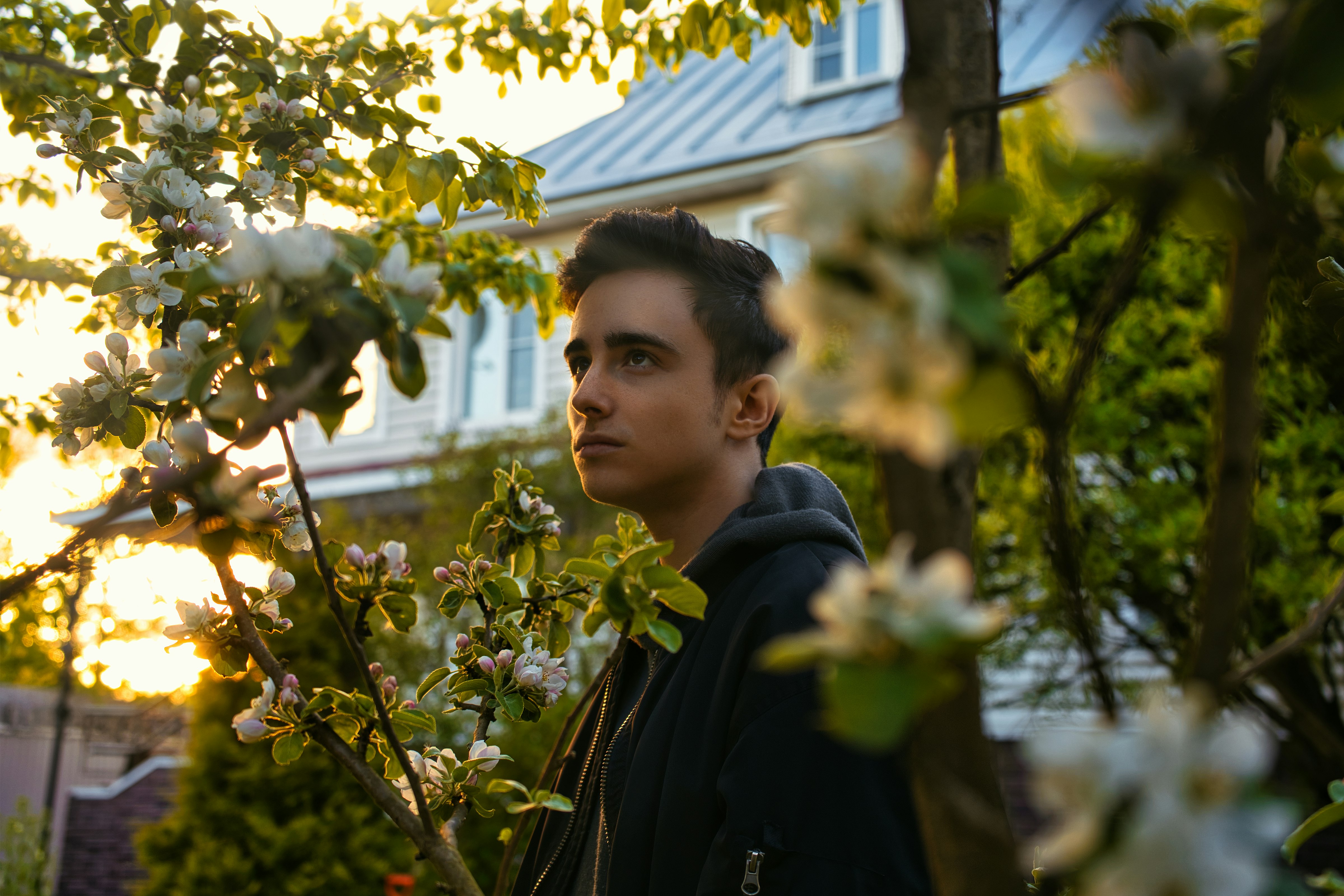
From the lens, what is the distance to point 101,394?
1.27m

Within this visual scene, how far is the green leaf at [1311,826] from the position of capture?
33.3 inches

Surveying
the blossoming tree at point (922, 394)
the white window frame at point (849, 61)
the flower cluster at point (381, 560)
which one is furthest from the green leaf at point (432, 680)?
the white window frame at point (849, 61)

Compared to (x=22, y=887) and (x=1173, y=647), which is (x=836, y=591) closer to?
(x=1173, y=647)

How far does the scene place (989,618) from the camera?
0.43m

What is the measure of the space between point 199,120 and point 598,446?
2.75ft

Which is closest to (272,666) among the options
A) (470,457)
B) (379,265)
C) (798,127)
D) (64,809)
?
(379,265)

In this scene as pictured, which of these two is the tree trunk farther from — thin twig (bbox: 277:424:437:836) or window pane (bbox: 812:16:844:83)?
window pane (bbox: 812:16:844:83)

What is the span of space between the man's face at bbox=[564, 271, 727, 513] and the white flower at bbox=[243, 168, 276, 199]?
1.94 ft

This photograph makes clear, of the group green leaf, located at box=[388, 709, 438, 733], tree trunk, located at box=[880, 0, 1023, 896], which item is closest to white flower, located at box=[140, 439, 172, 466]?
green leaf, located at box=[388, 709, 438, 733]

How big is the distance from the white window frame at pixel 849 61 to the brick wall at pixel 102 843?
29.0 ft

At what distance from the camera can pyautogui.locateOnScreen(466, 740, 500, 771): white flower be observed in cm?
141

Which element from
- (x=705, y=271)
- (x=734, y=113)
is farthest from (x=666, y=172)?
(x=705, y=271)

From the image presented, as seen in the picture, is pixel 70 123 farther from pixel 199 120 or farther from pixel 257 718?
pixel 257 718

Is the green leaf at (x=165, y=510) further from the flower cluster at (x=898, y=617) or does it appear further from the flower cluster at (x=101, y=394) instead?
the flower cluster at (x=898, y=617)
